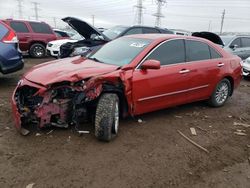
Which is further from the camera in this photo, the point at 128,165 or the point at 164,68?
the point at 164,68

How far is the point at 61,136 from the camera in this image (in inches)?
167

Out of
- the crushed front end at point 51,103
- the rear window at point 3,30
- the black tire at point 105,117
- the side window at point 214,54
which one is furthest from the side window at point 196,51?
the rear window at point 3,30

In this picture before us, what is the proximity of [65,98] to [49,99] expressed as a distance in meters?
0.24

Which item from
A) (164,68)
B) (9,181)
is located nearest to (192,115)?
(164,68)

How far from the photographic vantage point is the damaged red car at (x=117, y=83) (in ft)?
13.2

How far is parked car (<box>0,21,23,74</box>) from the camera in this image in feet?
21.7

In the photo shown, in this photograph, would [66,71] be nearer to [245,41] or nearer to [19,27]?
[245,41]

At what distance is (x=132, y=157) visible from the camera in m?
3.76

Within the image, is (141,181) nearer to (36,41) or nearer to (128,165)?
(128,165)

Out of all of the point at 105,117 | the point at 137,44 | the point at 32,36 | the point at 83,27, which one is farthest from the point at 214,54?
the point at 32,36

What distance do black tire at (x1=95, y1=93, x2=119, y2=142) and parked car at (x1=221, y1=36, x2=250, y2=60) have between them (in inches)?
362

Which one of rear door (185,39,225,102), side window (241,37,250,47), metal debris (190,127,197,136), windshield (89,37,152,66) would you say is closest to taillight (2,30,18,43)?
windshield (89,37,152,66)

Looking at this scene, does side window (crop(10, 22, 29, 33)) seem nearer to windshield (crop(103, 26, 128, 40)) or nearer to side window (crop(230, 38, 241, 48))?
windshield (crop(103, 26, 128, 40))

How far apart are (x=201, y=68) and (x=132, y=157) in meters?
2.65
